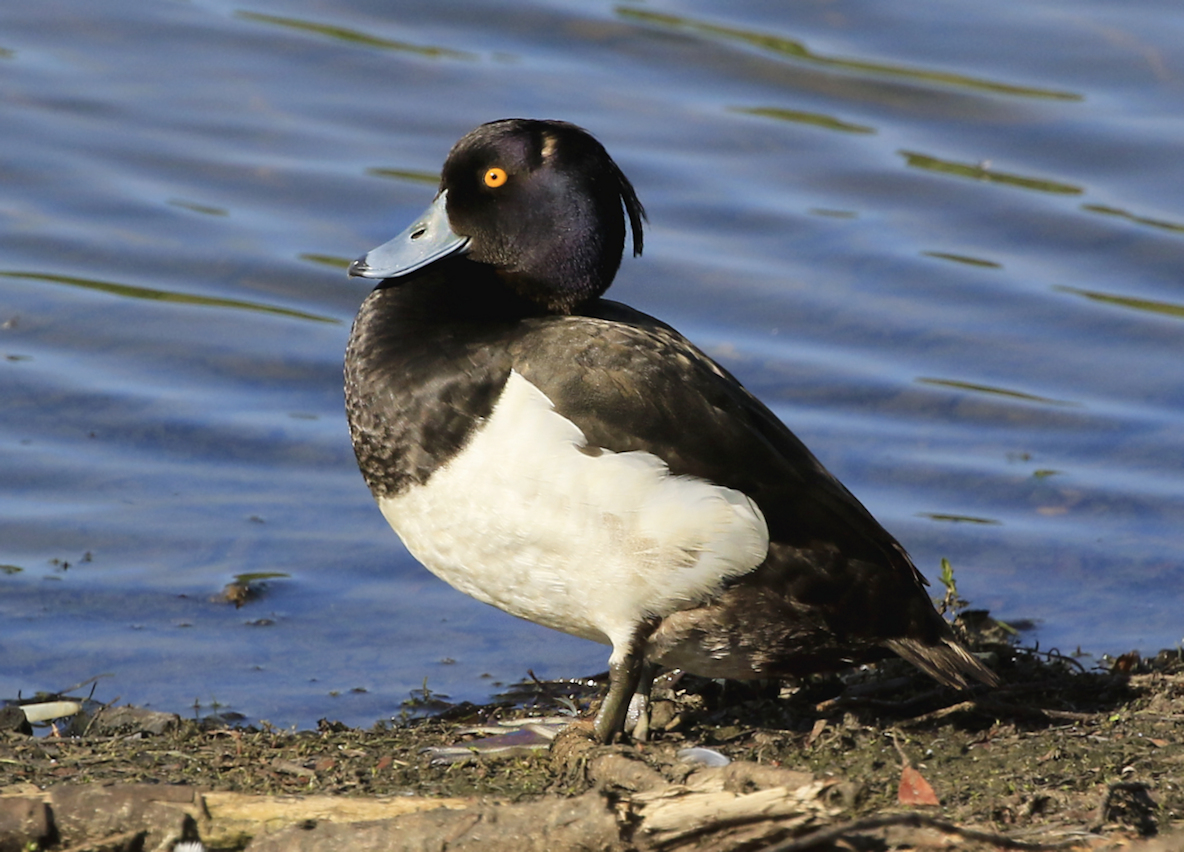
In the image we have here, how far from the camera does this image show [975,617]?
16.1 feet

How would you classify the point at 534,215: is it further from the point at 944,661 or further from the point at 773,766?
the point at 773,766

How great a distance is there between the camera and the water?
543 centimetres

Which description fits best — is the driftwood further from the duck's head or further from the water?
the water

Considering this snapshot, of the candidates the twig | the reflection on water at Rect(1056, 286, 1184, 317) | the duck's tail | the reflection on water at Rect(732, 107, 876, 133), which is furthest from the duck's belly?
the reflection on water at Rect(732, 107, 876, 133)

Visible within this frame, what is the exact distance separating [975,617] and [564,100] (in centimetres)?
487

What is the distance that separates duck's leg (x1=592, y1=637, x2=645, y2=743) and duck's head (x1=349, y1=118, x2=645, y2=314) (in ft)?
3.03

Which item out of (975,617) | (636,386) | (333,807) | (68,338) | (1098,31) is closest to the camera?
(333,807)

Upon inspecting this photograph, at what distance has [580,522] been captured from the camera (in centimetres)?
347

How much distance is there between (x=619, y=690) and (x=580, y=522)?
438 mm

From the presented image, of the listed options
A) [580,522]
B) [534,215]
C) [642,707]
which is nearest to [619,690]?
[642,707]

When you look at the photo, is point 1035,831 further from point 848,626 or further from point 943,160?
point 943,160

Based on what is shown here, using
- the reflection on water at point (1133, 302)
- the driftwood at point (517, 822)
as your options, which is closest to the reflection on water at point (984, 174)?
the reflection on water at point (1133, 302)

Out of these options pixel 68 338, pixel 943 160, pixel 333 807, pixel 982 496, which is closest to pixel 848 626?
pixel 333 807

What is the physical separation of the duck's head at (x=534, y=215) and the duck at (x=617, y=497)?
23mm
